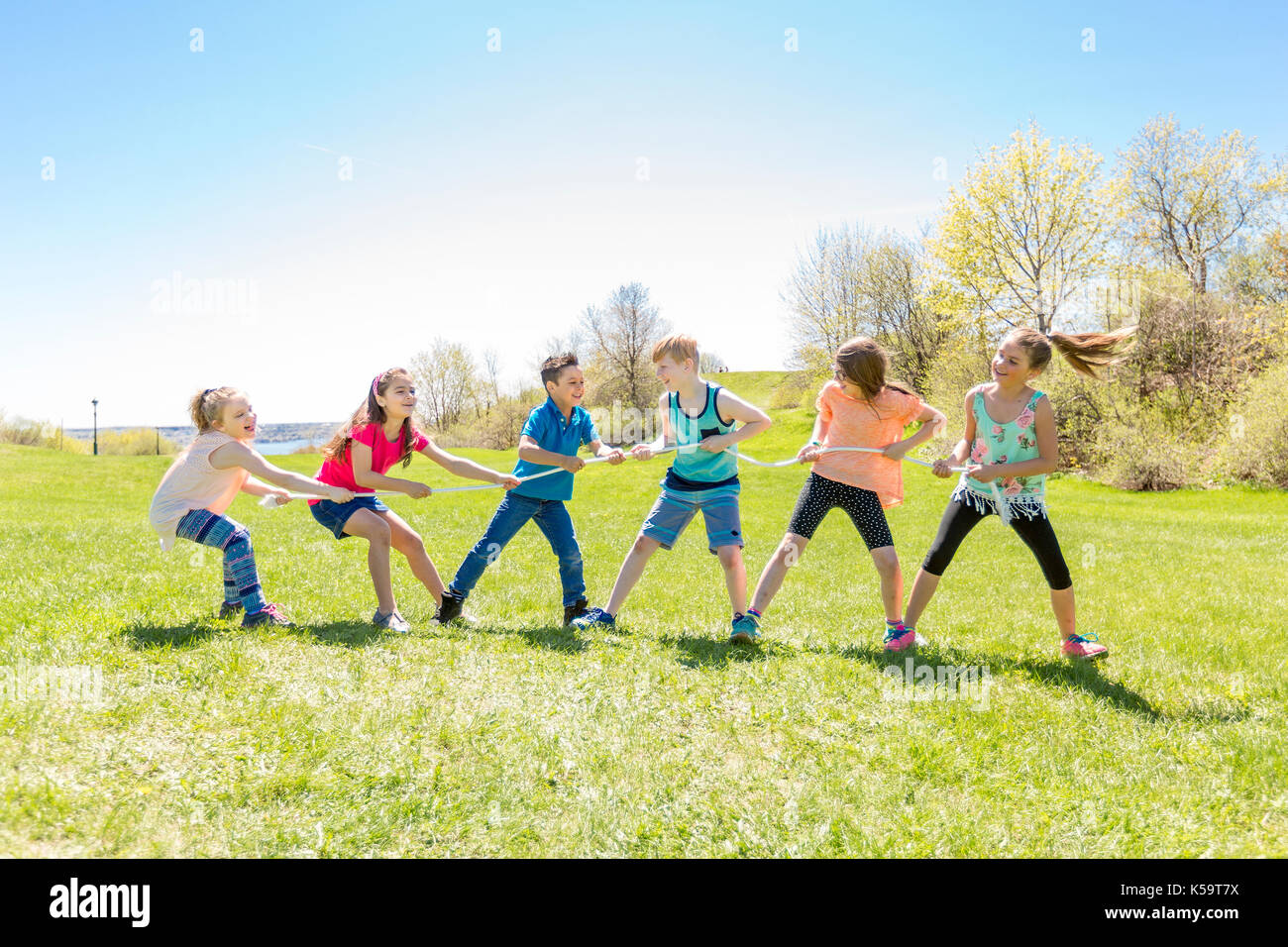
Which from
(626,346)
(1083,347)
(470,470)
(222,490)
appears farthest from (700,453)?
(626,346)

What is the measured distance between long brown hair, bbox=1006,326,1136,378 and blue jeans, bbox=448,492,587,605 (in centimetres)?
383

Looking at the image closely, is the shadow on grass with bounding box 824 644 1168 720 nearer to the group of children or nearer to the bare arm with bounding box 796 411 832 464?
the group of children

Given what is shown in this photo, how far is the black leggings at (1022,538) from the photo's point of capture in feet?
18.6

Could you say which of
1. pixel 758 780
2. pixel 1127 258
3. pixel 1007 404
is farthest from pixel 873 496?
pixel 1127 258

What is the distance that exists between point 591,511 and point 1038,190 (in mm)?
24745

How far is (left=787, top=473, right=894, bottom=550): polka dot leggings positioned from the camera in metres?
6.16

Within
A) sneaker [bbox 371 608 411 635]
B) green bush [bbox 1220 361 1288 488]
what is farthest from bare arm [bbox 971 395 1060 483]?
green bush [bbox 1220 361 1288 488]

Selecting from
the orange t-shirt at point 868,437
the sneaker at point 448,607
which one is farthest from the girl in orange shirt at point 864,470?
the sneaker at point 448,607

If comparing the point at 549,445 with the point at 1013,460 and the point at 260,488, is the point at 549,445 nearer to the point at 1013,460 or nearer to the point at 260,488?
the point at 260,488

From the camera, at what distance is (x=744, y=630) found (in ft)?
19.6

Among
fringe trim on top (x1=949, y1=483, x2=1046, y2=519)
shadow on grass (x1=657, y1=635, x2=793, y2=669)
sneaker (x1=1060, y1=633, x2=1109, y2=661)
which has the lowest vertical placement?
sneaker (x1=1060, y1=633, x2=1109, y2=661)

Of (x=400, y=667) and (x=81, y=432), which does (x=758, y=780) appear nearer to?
(x=400, y=667)

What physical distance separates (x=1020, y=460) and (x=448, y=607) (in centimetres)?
473

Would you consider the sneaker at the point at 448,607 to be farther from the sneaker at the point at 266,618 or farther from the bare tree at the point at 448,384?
the bare tree at the point at 448,384
